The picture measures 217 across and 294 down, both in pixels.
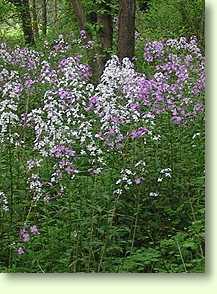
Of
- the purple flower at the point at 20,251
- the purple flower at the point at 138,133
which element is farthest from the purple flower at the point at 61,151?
the purple flower at the point at 20,251

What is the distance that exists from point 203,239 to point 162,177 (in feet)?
0.88

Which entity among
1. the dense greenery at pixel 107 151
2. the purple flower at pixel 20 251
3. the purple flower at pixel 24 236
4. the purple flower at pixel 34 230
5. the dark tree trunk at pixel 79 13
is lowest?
the purple flower at pixel 20 251

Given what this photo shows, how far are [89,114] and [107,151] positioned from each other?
0.57 feet

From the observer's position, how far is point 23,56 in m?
3.66

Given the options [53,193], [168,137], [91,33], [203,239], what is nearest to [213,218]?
[203,239]

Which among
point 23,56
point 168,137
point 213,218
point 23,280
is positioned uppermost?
point 23,56

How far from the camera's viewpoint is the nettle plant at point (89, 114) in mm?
3393

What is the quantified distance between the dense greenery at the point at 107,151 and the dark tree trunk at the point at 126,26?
0.08ft

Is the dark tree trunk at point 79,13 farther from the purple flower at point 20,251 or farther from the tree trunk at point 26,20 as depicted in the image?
the purple flower at point 20,251

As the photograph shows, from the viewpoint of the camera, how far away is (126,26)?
3.54 m

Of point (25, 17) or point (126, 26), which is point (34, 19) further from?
point (126, 26)

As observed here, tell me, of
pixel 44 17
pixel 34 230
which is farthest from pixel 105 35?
pixel 34 230

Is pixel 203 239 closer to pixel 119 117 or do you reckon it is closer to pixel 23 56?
pixel 119 117

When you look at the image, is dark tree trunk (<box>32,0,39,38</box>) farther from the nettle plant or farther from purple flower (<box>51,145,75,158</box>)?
purple flower (<box>51,145,75,158</box>)
